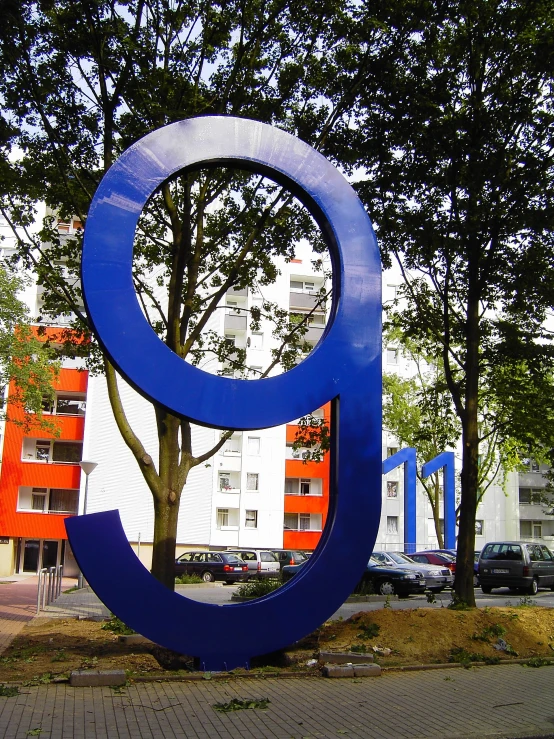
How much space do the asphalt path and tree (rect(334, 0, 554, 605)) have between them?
4.79m

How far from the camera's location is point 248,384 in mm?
9445

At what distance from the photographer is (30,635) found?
1336 cm

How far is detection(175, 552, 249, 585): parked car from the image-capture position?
33.2 metres

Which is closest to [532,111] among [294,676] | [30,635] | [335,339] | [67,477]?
[335,339]

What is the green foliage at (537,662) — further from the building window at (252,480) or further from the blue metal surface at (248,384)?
the building window at (252,480)

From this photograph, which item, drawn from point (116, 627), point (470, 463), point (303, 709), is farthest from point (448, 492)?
point (303, 709)

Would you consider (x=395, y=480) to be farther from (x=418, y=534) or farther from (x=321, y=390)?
(x=321, y=390)

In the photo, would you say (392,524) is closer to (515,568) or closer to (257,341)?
(257,341)

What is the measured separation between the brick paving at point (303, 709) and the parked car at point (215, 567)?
77.9ft

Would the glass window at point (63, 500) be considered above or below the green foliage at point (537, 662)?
above

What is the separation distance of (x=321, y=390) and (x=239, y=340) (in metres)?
36.9

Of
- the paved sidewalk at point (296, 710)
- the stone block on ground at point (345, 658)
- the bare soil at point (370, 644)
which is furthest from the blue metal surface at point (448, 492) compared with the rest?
the paved sidewalk at point (296, 710)

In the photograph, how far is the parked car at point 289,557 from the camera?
33062 mm

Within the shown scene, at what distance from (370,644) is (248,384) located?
15.1ft
